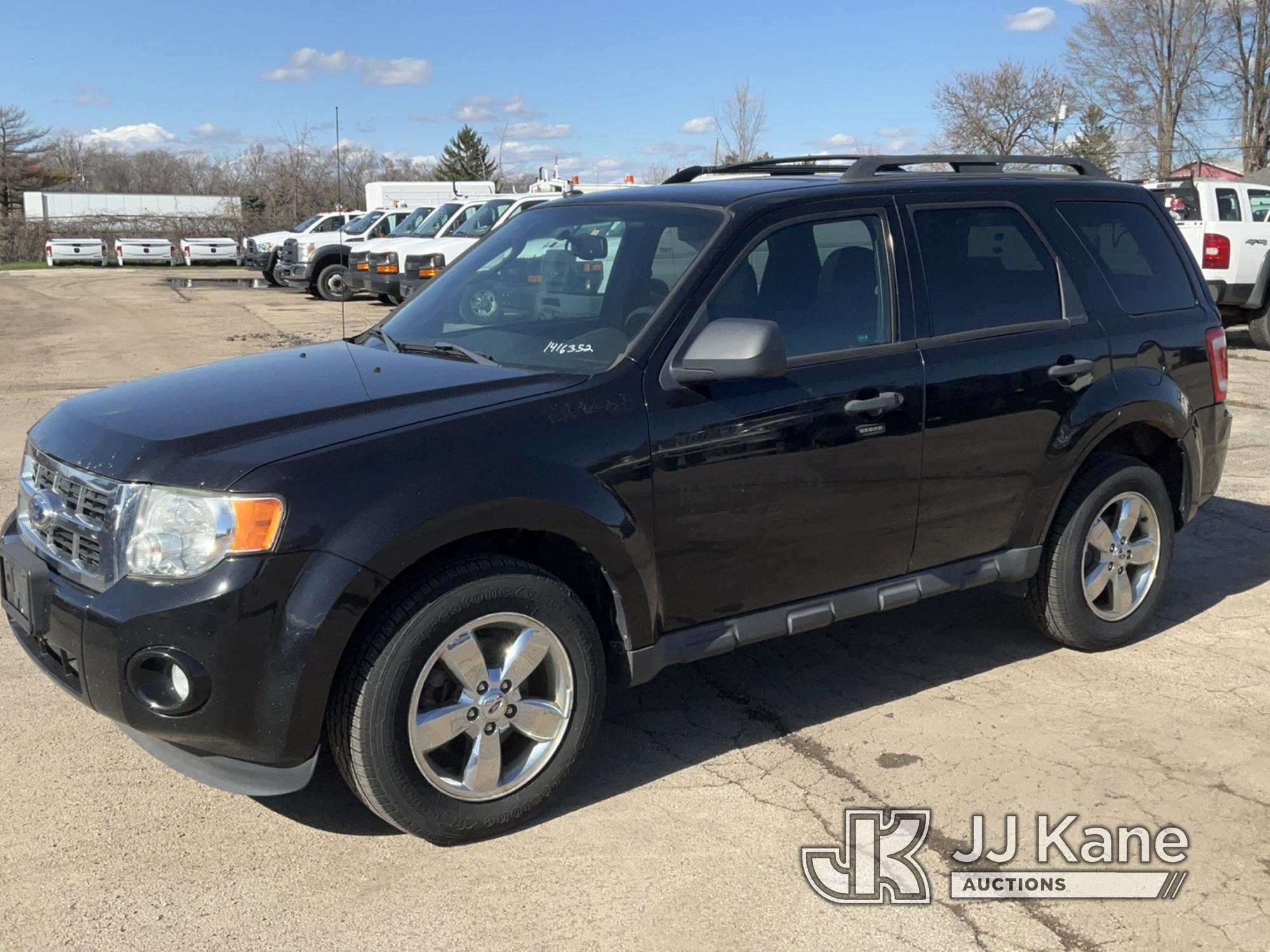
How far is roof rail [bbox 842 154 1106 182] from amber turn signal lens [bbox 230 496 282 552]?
2.48 m

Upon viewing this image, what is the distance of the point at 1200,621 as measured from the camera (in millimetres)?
5602

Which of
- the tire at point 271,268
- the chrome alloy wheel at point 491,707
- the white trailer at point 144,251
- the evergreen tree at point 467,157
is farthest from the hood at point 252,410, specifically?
the evergreen tree at point 467,157

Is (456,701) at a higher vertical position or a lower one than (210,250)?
lower

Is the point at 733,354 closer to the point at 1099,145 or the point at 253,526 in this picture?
the point at 253,526

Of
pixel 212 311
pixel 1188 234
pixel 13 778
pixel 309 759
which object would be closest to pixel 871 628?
pixel 309 759

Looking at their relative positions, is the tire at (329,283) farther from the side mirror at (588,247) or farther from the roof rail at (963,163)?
the side mirror at (588,247)

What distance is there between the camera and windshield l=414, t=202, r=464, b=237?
2298cm

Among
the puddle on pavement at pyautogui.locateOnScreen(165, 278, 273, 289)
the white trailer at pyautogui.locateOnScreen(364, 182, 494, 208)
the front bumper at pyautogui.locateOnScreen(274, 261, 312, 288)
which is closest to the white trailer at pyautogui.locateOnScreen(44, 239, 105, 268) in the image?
the puddle on pavement at pyautogui.locateOnScreen(165, 278, 273, 289)

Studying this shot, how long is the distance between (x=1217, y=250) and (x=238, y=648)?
49.1ft

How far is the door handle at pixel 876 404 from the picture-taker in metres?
4.14

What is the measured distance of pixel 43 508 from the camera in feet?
11.8

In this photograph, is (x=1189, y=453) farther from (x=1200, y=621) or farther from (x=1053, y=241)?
(x=1053, y=241)

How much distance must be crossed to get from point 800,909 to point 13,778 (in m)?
2.50

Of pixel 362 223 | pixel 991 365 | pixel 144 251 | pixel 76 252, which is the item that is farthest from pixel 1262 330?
pixel 76 252
